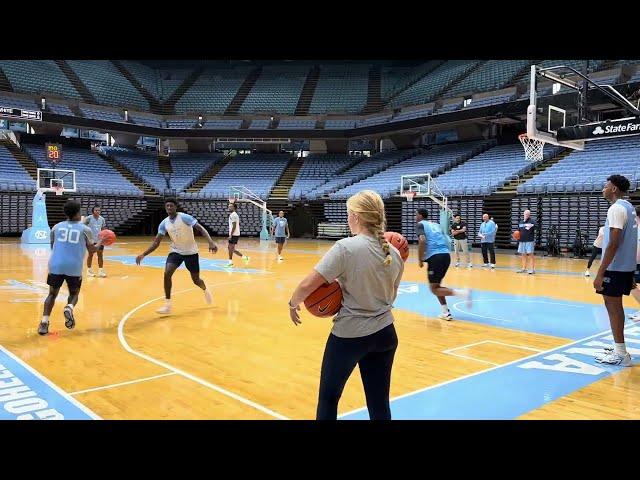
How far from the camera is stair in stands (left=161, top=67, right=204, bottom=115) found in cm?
4044

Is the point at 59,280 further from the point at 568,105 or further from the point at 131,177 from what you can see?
the point at 131,177

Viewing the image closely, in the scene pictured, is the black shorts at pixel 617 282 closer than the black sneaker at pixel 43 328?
Yes

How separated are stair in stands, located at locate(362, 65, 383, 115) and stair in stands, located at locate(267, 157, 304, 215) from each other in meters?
6.72

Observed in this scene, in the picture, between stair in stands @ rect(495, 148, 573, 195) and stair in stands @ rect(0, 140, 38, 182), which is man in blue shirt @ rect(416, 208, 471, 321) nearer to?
stair in stands @ rect(495, 148, 573, 195)

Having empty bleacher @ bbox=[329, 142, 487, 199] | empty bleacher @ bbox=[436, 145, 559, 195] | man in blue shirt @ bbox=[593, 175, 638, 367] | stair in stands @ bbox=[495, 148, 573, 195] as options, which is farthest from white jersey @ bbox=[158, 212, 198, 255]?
empty bleacher @ bbox=[329, 142, 487, 199]

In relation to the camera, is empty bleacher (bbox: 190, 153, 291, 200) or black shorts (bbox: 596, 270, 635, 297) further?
empty bleacher (bbox: 190, 153, 291, 200)

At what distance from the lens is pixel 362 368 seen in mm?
2846

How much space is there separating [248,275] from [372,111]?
2791 centimetres

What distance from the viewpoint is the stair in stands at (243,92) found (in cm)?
4025

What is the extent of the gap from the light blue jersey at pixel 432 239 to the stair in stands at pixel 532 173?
18.3 m

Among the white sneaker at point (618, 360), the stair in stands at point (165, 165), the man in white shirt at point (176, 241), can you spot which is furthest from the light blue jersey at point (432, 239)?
the stair in stands at point (165, 165)

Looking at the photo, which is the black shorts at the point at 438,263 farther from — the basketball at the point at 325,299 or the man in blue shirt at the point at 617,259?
the basketball at the point at 325,299

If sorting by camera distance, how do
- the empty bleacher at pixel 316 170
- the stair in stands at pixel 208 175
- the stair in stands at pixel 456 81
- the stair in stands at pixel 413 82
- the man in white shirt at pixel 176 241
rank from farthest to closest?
the stair in stands at pixel 413 82, the stair in stands at pixel 208 175, the empty bleacher at pixel 316 170, the stair in stands at pixel 456 81, the man in white shirt at pixel 176 241

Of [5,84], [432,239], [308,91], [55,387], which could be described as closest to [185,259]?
[55,387]
